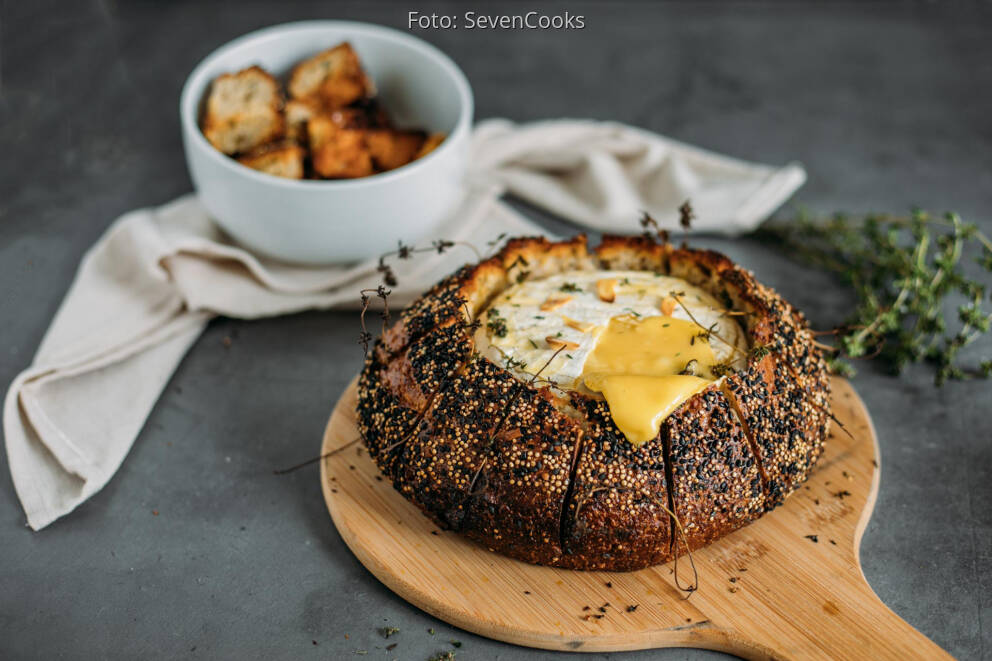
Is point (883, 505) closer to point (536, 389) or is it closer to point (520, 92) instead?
point (536, 389)

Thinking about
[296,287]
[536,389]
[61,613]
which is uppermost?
[536,389]

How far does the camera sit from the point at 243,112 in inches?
131

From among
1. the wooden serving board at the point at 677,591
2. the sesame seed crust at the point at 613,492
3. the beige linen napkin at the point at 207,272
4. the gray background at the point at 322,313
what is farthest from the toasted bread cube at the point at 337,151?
the sesame seed crust at the point at 613,492

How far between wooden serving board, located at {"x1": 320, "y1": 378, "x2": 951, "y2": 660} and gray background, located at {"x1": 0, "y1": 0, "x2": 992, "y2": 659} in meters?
0.11

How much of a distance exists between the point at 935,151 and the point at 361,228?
275 cm

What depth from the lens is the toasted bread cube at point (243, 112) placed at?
333 cm

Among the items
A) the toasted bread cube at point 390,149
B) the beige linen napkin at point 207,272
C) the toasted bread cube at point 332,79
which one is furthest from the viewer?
the toasted bread cube at point 332,79

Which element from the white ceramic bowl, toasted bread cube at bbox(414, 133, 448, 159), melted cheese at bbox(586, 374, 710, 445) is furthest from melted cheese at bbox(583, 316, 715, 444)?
toasted bread cube at bbox(414, 133, 448, 159)

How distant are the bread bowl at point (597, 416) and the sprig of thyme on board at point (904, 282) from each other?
1.56ft

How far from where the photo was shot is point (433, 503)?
2393 mm

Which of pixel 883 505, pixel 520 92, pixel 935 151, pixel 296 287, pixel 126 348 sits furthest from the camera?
pixel 520 92

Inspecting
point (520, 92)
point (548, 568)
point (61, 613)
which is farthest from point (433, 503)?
point (520, 92)

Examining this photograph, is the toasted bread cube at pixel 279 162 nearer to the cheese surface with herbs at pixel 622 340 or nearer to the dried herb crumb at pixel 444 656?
the cheese surface with herbs at pixel 622 340

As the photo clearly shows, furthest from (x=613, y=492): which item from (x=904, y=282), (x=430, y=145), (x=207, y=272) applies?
(x=207, y=272)
